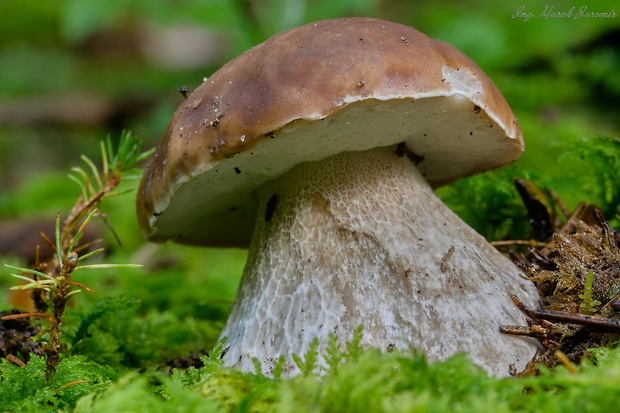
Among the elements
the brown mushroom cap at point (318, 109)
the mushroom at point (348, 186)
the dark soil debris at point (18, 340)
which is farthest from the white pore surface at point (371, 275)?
the dark soil debris at point (18, 340)

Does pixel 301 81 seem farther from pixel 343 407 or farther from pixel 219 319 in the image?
pixel 219 319

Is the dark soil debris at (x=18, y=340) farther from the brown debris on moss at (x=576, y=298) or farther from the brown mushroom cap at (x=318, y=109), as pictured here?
the brown debris on moss at (x=576, y=298)

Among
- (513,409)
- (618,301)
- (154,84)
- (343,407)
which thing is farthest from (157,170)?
(154,84)

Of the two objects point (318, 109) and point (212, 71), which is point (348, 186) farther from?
point (212, 71)

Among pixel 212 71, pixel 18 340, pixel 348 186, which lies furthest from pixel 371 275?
pixel 212 71

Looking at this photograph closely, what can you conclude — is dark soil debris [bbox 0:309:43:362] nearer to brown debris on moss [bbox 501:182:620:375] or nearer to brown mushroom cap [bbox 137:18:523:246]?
brown mushroom cap [bbox 137:18:523:246]
